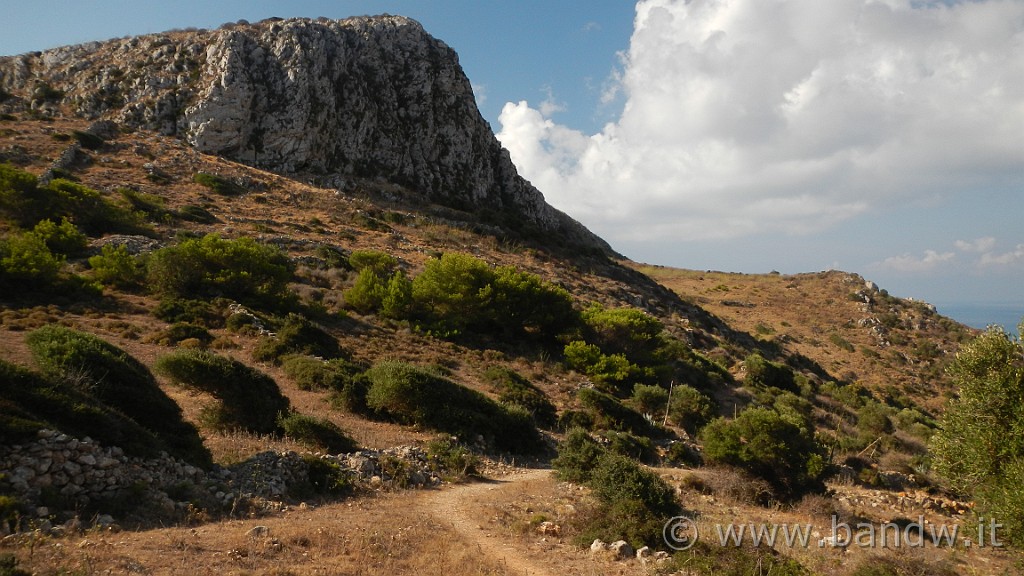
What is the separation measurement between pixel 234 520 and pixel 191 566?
1.96 meters

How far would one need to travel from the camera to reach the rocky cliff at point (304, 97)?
4547 cm

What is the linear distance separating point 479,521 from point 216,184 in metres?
38.1

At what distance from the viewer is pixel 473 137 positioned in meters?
58.6

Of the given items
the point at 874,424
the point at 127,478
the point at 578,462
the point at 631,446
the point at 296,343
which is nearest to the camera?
the point at 127,478

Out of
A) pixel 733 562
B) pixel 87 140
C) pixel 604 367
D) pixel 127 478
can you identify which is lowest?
pixel 733 562

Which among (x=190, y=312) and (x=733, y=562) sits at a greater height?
(x=190, y=312)

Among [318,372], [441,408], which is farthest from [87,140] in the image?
[441,408]

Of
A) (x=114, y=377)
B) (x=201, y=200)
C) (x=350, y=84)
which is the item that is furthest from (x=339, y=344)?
(x=350, y=84)

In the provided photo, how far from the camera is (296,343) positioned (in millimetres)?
18375

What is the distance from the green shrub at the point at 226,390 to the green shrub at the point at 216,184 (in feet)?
101

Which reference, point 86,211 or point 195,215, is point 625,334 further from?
point 86,211

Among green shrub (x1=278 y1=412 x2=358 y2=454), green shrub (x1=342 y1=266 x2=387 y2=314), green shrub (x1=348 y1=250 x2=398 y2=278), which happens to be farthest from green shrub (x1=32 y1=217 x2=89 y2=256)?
green shrub (x1=278 y1=412 x2=358 y2=454)

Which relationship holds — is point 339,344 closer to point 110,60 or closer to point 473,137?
point 473,137

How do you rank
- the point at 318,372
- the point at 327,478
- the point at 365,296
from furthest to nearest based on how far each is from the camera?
the point at 365,296, the point at 318,372, the point at 327,478
